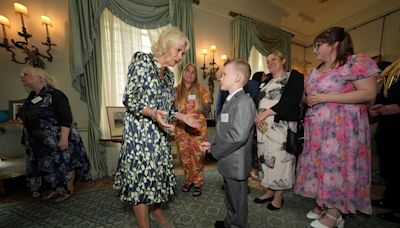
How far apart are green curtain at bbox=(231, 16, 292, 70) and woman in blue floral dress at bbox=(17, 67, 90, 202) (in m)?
3.91

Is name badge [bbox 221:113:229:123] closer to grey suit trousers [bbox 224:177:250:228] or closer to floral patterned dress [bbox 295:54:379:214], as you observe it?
grey suit trousers [bbox 224:177:250:228]

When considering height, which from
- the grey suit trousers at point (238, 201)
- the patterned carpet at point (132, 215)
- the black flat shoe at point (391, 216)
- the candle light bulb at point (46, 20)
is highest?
the candle light bulb at point (46, 20)

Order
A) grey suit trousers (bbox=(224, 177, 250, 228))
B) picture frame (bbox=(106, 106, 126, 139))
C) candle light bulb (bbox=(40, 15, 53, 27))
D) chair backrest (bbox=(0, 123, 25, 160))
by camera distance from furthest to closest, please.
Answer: picture frame (bbox=(106, 106, 126, 139)), candle light bulb (bbox=(40, 15, 53, 27)), chair backrest (bbox=(0, 123, 25, 160)), grey suit trousers (bbox=(224, 177, 250, 228))

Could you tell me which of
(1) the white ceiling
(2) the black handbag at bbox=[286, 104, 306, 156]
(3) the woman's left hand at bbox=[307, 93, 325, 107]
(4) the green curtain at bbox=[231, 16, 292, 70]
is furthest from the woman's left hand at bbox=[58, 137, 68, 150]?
(4) the green curtain at bbox=[231, 16, 292, 70]

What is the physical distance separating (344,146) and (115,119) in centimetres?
306

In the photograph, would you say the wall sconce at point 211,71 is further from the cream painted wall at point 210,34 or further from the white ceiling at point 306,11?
the white ceiling at point 306,11

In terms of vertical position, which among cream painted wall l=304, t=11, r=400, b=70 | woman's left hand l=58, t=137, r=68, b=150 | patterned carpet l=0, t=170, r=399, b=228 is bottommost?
patterned carpet l=0, t=170, r=399, b=228

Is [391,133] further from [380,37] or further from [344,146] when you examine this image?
[380,37]

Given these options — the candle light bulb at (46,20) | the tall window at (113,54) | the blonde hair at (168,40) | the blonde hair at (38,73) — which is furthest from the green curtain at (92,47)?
the blonde hair at (168,40)

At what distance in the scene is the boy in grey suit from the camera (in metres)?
1.23

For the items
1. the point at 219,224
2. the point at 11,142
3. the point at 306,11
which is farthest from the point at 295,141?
the point at 306,11

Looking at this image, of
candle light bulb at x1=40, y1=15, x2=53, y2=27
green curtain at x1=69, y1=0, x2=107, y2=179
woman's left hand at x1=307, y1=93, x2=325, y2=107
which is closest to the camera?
woman's left hand at x1=307, y1=93, x2=325, y2=107

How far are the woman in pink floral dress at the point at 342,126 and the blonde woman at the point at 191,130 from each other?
122 cm

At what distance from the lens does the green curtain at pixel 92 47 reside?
2.78m
